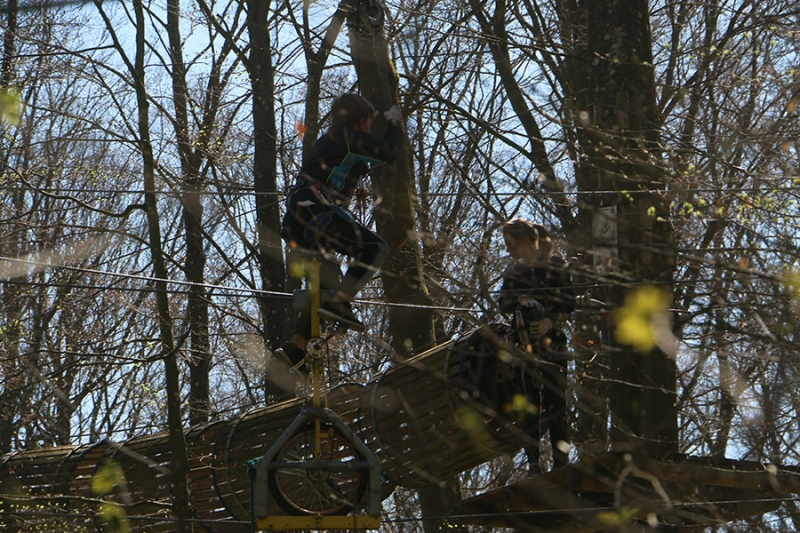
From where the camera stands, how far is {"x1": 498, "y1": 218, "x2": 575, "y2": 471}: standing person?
6.05 m

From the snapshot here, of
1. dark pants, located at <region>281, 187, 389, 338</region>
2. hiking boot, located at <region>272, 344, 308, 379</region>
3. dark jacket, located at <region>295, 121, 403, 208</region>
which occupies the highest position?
dark jacket, located at <region>295, 121, 403, 208</region>

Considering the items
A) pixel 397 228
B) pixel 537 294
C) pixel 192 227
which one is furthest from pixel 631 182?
pixel 192 227

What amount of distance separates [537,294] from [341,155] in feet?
4.30

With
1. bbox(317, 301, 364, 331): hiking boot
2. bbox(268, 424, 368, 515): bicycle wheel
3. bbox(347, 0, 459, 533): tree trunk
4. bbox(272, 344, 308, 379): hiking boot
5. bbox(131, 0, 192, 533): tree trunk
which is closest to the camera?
bbox(268, 424, 368, 515): bicycle wheel

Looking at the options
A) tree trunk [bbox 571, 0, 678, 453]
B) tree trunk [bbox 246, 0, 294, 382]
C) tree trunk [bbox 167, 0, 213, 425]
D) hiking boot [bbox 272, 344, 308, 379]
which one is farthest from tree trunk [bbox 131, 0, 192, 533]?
tree trunk [bbox 167, 0, 213, 425]

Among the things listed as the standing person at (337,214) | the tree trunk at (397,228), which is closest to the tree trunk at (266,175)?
the tree trunk at (397,228)

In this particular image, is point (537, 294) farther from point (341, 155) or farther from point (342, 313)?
point (341, 155)

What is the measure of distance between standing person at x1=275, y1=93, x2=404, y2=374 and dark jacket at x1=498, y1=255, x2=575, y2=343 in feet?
2.40

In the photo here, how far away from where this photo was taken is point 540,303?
6172mm

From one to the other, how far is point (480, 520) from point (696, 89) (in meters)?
3.56

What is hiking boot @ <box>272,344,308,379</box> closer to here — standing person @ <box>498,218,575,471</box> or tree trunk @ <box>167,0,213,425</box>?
standing person @ <box>498,218,575,471</box>

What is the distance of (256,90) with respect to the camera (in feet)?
42.9

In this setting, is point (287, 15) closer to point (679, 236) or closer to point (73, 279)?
point (73, 279)

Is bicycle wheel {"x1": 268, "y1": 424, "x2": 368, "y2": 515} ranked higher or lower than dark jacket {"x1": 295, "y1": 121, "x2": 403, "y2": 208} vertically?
lower
